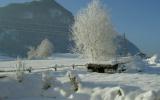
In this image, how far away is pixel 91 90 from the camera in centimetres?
1991

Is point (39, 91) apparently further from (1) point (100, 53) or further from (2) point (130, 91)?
(1) point (100, 53)

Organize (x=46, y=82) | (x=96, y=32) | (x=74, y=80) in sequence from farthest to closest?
(x=96, y=32)
(x=46, y=82)
(x=74, y=80)

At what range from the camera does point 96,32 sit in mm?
46219

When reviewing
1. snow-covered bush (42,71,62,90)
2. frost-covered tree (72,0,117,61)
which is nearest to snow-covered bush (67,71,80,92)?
snow-covered bush (42,71,62,90)

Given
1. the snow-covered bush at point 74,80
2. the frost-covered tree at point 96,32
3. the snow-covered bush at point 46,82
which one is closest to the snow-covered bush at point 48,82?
the snow-covered bush at point 46,82

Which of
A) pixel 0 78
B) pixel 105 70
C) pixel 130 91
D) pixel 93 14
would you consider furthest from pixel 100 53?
pixel 130 91

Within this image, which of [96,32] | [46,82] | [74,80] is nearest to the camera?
[74,80]

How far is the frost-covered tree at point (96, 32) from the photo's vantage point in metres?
46.3

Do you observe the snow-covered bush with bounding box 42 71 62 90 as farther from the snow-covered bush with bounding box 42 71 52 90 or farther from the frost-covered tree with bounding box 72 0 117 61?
the frost-covered tree with bounding box 72 0 117 61

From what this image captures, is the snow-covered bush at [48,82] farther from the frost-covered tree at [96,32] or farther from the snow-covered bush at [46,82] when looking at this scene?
the frost-covered tree at [96,32]

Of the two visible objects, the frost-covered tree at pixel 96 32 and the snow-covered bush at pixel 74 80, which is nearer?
the snow-covered bush at pixel 74 80

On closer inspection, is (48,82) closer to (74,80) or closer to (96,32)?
(74,80)

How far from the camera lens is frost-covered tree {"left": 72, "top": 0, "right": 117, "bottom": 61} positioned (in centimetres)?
4628

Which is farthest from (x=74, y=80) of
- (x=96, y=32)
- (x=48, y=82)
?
(x=96, y=32)
